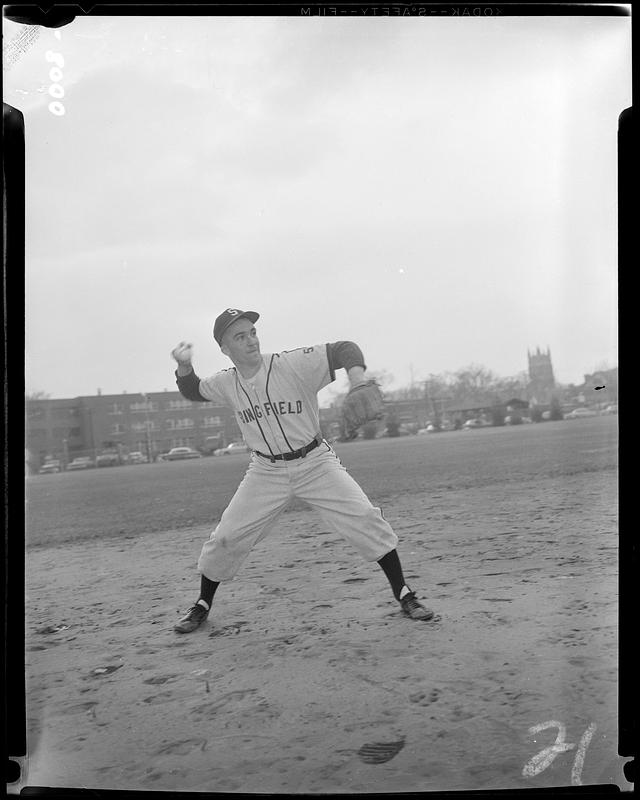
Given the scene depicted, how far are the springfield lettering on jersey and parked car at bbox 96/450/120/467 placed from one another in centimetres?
43

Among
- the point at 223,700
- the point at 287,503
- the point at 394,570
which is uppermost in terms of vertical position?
the point at 287,503

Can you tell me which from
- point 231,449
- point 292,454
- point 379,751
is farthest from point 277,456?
point 379,751

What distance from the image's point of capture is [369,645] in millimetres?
2156

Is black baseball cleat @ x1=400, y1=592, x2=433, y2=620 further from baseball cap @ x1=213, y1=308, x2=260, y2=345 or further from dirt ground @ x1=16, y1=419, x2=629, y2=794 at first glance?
baseball cap @ x1=213, y1=308, x2=260, y2=345

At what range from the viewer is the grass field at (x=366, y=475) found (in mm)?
2170

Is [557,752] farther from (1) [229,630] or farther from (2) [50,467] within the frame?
(2) [50,467]

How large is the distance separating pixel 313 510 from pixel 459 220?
3.58 feet

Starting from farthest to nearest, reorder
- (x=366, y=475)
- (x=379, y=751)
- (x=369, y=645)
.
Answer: (x=366, y=475) < (x=369, y=645) < (x=379, y=751)

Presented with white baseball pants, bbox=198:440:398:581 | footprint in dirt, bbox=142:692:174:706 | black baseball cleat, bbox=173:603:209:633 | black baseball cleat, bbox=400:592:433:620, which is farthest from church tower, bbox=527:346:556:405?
footprint in dirt, bbox=142:692:174:706

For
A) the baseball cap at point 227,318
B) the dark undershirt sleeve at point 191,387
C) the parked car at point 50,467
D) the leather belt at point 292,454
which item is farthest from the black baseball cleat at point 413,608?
the parked car at point 50,467

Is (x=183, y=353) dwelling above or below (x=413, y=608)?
above

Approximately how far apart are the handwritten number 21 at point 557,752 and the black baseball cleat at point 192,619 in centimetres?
110

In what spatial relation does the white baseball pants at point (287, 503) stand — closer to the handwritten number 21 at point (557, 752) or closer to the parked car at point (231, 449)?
the parked car at point (231, 449)

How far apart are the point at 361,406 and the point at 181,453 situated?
2.05 feet
